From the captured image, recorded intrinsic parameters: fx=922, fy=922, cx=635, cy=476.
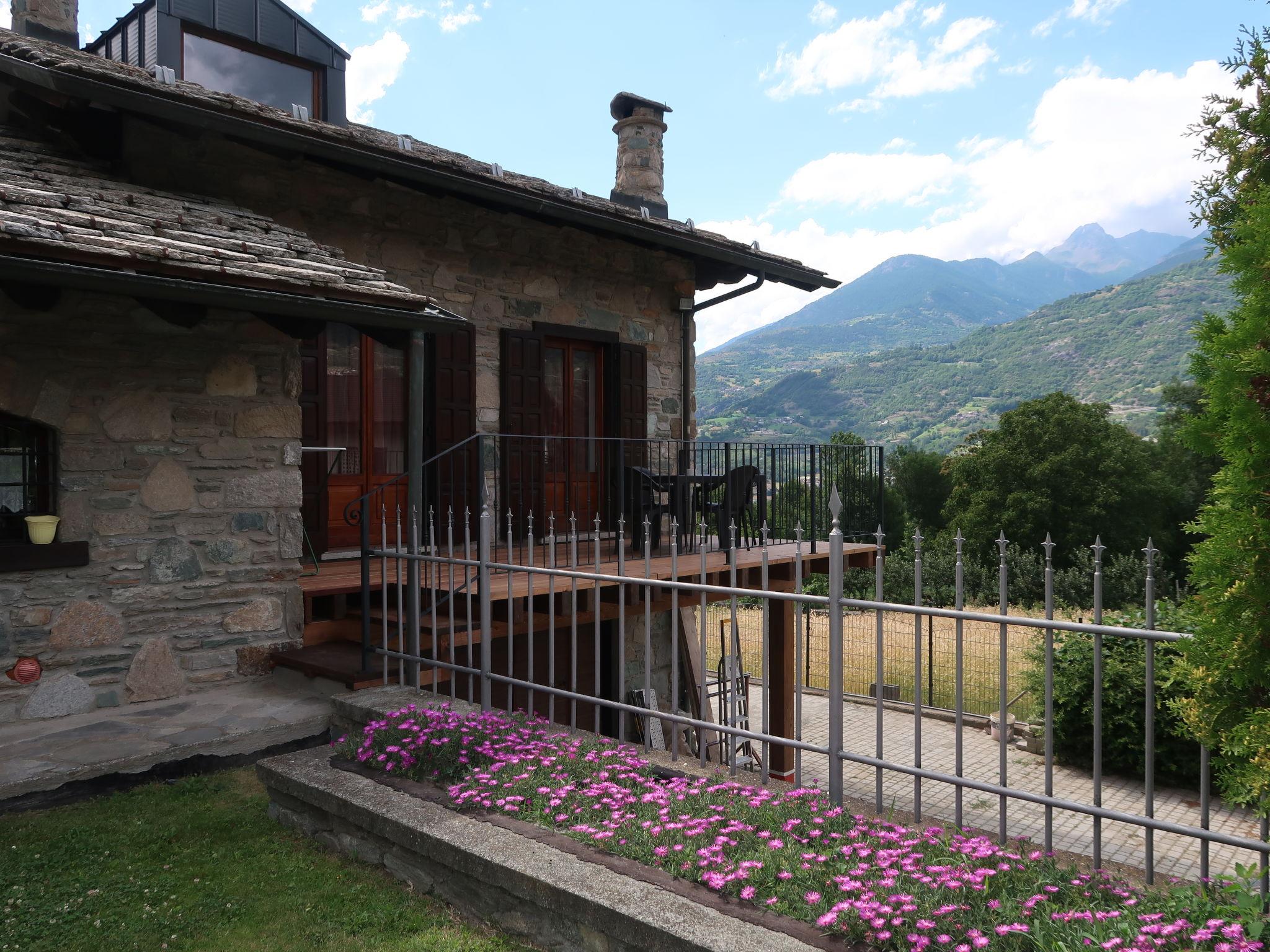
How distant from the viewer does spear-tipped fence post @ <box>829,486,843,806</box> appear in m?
3.30

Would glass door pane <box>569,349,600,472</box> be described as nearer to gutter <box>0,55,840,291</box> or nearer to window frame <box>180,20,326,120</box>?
gutter <box>0,55,840,291</box>

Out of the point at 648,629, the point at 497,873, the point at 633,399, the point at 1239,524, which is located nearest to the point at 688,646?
the point at 633,399

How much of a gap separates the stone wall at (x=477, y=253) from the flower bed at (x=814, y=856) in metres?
4.42

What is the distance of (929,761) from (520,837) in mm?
9656

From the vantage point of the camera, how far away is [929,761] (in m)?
11.6

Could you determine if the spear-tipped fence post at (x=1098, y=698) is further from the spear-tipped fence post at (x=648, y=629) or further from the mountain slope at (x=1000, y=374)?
the mountain slope at (x=1000, y=374)

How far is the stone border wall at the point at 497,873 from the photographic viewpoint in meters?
2.56

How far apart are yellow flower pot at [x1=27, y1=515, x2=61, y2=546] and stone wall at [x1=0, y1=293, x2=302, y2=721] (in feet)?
0.23

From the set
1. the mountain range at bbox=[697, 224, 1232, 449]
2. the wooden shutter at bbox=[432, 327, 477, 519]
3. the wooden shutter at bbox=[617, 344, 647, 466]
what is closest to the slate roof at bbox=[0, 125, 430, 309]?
the wooden shutter at bbox=[432, 327, 477, 519]

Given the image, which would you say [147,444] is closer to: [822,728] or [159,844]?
[159,844]

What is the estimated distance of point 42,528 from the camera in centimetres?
503

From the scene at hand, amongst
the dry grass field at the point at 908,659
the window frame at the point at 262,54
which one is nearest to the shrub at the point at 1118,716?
the dry grass field at the point at 908,659

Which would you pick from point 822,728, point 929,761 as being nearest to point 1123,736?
point 929,761

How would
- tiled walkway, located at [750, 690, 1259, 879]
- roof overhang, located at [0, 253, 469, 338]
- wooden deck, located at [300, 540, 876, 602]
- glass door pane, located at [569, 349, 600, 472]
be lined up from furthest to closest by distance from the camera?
1. glass door pane, located at [569, 349, 600, 472]
2. tiled walkway, located at [750, 690, 1259, 879]
3. wooden deck, located at [300, 540, 876, 602]
4. roof overhang, located at [0, 253, 469, 338]
